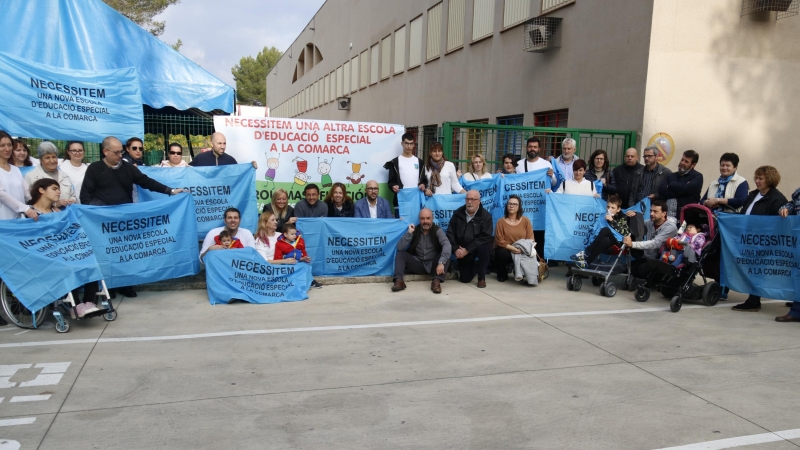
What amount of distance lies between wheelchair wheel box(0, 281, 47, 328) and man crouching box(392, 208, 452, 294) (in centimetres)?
443

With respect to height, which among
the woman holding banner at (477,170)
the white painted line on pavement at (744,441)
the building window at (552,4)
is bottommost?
the white painted line on pavement at (744,441)

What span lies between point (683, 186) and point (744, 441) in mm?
5399

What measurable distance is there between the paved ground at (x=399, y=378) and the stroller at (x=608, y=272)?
2.67ft

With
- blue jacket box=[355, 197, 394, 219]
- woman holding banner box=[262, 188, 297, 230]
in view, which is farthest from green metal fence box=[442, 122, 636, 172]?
woman holding banner box=[262, 188, 297, 230]

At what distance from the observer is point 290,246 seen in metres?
7.77

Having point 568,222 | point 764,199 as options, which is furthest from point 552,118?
point 764,199

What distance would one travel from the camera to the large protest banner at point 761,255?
696cm

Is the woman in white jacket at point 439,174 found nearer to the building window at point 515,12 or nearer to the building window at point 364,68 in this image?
the building window at point 515,12

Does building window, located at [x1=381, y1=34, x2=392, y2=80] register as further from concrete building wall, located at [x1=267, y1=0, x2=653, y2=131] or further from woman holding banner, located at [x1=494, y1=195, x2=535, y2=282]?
woman holding banner, located at [x1=494, y1=195, x2=535, y2=282]

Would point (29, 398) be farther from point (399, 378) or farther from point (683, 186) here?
point (683, 186)

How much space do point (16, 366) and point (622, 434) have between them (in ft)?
16.0

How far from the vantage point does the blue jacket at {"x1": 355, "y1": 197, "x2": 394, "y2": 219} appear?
8820 mm

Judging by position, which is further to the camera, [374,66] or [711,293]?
[374,66]

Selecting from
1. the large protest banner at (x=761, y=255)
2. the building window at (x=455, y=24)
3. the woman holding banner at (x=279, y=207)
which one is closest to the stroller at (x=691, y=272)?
the large protest banner at (x=761, y=255)
